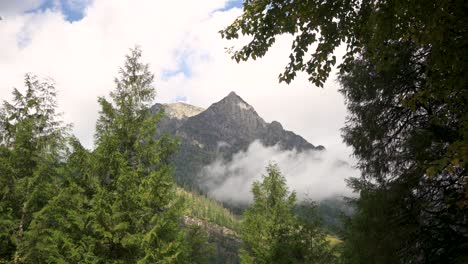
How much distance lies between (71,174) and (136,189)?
2594 mm

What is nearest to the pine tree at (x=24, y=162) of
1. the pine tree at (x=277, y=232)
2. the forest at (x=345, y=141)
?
the forest at (x=345, y=141)

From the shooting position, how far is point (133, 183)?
459 inches

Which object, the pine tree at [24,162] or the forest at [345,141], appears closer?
the forest at [345,141]

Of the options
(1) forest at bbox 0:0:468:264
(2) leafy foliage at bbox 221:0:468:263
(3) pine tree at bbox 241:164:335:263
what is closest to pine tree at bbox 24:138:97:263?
(1) forest at bbox 0:0:468:264

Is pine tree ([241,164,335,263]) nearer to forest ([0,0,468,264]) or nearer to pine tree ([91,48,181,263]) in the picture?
forest ([0,0,468,264])

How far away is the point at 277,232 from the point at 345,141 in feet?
29.7

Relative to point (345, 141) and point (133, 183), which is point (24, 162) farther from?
point (345, 141)

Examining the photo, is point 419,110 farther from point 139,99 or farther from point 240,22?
point 139,99

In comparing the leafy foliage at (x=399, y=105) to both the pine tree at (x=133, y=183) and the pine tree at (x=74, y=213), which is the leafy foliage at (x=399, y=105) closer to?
the pine tree at (x=133, y=183)

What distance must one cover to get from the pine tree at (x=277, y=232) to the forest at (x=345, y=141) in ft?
1.01

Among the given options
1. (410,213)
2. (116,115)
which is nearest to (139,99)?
(116,115)

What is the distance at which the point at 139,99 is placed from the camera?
545 inches

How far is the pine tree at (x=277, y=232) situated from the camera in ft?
58.5

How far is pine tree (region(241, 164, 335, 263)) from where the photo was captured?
17.8 metres
